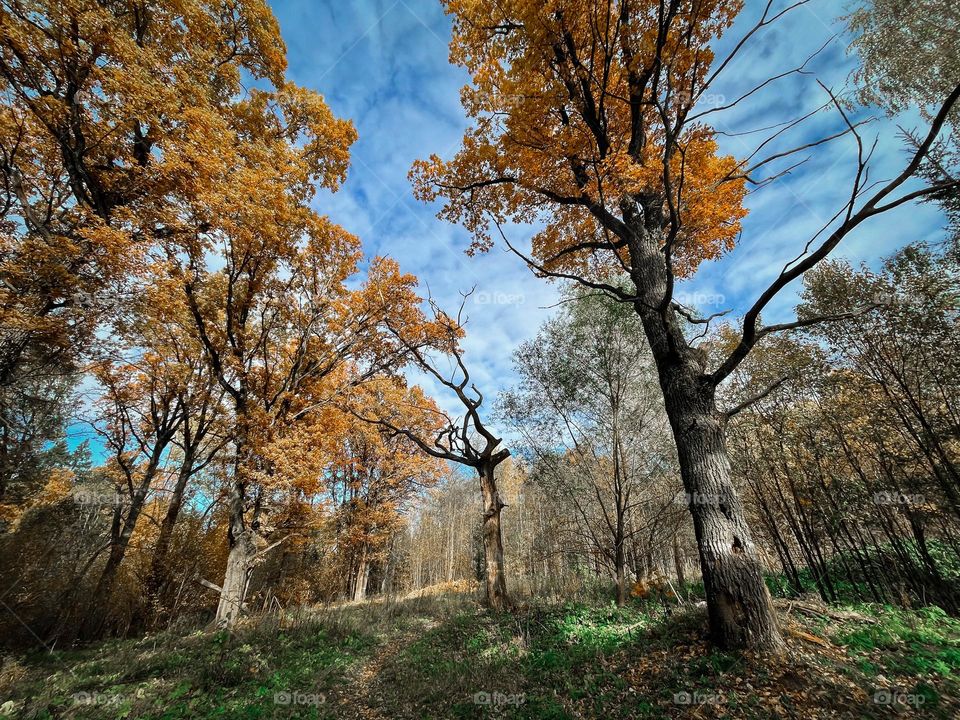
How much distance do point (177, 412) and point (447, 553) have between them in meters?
27.5

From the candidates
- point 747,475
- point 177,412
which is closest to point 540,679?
point 747,475

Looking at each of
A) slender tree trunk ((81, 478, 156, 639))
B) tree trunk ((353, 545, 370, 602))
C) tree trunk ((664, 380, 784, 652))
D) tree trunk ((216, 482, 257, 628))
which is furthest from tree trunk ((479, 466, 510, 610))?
tree trunk ((353, 545, 370, 602))

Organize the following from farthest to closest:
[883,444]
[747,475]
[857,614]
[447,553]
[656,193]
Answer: [447,553] < [747,475] < [883,444] < [656,193] < [857,614]

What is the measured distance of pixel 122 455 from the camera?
10.9m

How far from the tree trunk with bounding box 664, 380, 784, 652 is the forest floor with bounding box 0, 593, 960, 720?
25 cm

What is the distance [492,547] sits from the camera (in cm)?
895

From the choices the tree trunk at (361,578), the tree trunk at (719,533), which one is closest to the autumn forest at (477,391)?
the tree trunk at (719,533)

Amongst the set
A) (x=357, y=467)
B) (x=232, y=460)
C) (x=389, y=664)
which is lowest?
(x=389, y=664)

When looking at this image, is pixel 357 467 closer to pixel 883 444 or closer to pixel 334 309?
pixel 334 309

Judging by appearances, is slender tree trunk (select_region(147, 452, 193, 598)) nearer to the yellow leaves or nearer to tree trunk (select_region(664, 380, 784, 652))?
the yellow leaves

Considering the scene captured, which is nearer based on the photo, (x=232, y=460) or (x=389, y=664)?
(x=389, y=664)

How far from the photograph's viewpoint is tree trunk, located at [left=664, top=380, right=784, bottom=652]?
3430mm

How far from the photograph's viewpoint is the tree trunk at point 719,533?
11.3ft

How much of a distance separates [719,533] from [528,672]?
3.21 meters
